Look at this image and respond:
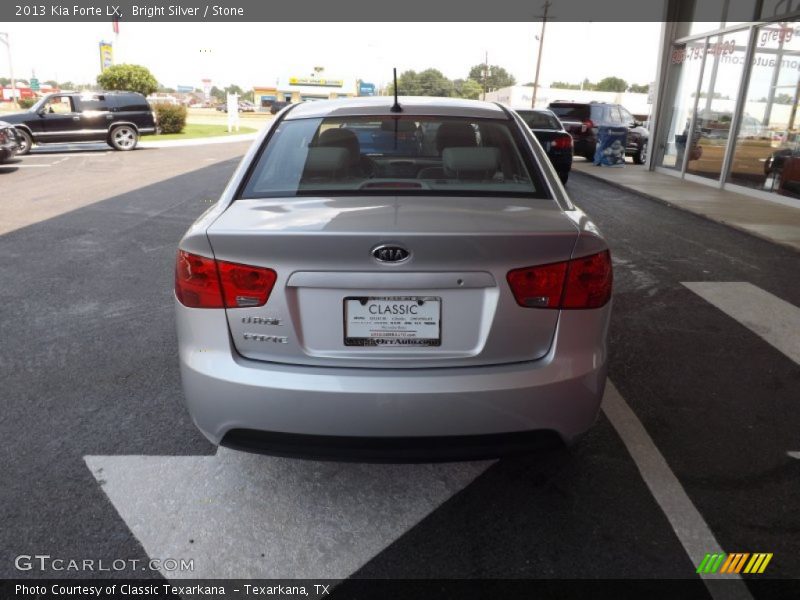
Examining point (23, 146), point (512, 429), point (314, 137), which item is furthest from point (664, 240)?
point (23, 146)

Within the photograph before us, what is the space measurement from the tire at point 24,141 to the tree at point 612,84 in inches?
5313

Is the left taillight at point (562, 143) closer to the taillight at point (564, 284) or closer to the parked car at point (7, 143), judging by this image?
the taillight at point (564, 284)

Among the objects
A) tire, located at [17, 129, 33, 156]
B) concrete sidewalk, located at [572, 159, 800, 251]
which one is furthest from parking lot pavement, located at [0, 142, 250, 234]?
concrete sidewalk, located at [572, 159, 800, 251]

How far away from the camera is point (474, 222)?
234 centimetres

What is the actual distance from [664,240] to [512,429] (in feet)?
22.1

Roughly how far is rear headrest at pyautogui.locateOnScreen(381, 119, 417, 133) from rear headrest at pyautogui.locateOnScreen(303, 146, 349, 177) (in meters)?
0.45

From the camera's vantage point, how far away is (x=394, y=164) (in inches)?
139

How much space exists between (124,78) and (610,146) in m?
24.8

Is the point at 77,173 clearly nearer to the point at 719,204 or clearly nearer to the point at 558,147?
the point at 558,147

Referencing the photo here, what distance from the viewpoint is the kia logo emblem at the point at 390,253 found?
2.18 metres

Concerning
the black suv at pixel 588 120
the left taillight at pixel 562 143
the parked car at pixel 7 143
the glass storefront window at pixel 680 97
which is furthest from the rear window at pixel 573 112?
the parked car at pixel 7 143

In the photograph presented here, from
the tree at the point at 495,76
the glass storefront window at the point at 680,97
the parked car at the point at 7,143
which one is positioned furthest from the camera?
the tree at the point at 495,76

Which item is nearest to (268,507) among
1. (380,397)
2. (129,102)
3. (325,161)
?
(380,397)

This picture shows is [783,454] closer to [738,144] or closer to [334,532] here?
[334,532]
